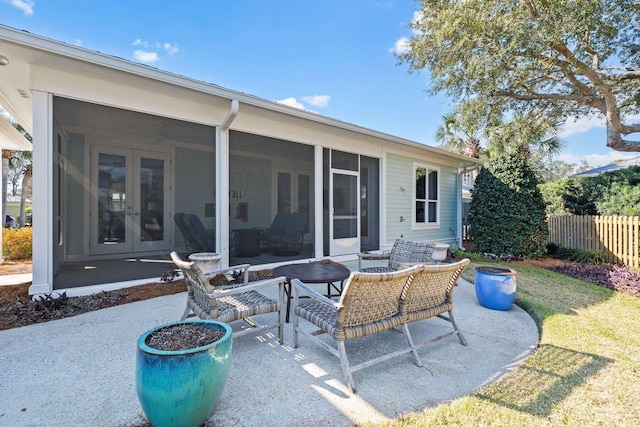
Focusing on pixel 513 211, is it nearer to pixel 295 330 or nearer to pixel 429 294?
pixel 429 294

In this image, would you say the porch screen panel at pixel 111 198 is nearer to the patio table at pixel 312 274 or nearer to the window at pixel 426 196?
the patio table at pixel 312 274

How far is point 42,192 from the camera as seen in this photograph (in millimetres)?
3893

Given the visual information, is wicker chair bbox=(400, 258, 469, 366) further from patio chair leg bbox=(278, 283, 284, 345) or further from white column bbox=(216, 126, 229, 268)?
white column bbox=(216, 126, 229, 268)

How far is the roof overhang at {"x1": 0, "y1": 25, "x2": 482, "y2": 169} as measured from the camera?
3.38 metres

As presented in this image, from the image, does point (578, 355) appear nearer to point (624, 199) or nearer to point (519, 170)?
point (519, 170)

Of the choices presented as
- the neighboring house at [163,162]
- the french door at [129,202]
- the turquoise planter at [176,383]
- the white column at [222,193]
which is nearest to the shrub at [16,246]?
the neighboring house at [163,162]

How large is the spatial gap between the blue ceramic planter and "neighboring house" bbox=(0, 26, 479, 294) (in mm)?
3503

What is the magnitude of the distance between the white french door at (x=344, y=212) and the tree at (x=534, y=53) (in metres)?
4.08

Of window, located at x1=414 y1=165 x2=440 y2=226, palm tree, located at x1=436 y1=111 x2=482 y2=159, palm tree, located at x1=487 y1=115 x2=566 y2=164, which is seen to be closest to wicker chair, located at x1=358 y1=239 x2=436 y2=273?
window, located at x1=414 y1=165 x2=440 y2=226

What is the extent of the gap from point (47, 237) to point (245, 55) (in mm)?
8394

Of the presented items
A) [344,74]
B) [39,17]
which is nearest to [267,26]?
[344,74]

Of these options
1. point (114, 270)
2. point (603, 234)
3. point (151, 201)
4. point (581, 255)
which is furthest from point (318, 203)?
point (603, 234)

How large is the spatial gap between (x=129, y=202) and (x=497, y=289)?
5.87 meters

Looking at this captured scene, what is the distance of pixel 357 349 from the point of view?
A: 2.86 meters
